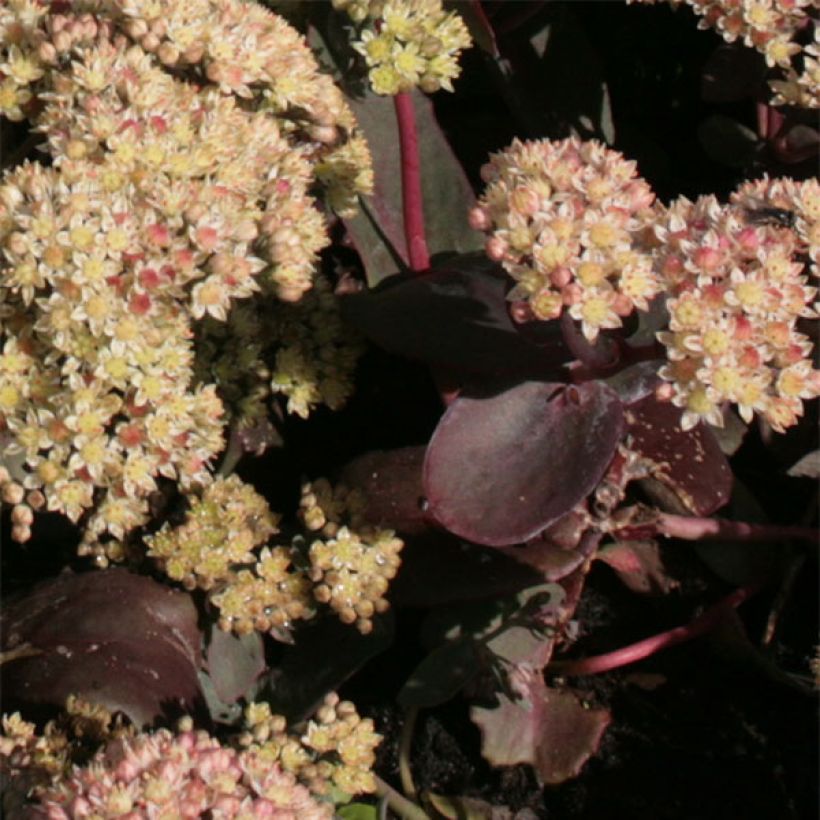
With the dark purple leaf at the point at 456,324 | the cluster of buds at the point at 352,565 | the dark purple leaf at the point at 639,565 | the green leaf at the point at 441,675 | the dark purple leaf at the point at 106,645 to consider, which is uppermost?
the dark purple leaf at the point at 456,324

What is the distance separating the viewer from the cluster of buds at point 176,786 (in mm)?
1116

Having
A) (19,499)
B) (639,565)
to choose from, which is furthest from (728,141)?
(19,499)

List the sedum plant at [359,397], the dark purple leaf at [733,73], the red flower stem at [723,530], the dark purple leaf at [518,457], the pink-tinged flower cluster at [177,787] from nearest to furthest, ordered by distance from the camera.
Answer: the pink-tinged flower cluster at [177,787] → the sedum plant at [359,397] → the dark purple leaf at [518,457] → the red flower stem at [723,530] → the dark purple leaf at [733,73]

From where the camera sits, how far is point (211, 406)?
1357 mm

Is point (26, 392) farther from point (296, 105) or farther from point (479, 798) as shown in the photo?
point (479, 798)

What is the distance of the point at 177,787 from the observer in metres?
1.13

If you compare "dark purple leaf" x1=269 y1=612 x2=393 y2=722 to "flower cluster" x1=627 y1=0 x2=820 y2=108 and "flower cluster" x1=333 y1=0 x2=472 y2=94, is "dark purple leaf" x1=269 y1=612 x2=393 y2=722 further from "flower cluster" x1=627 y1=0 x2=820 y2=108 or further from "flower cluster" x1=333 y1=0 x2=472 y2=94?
"flower cluster" x1=627 y1=0 x2=820 y2=108

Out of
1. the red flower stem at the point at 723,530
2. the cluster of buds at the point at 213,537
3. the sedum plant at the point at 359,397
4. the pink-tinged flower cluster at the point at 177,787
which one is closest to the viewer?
the pink-tinged flower cluster at the point at 177,787

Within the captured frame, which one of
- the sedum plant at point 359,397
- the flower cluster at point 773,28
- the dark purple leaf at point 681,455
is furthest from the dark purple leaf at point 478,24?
the dark purple leaf at point 681,455

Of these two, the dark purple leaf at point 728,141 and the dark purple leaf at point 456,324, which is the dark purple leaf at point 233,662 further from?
the dark purple leaf at point 728,141

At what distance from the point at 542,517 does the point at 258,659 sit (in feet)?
1.35

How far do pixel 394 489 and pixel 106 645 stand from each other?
1.14 feet

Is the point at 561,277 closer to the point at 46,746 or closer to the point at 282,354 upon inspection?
the point at 282,354

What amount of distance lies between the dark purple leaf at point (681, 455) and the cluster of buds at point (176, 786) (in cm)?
54
